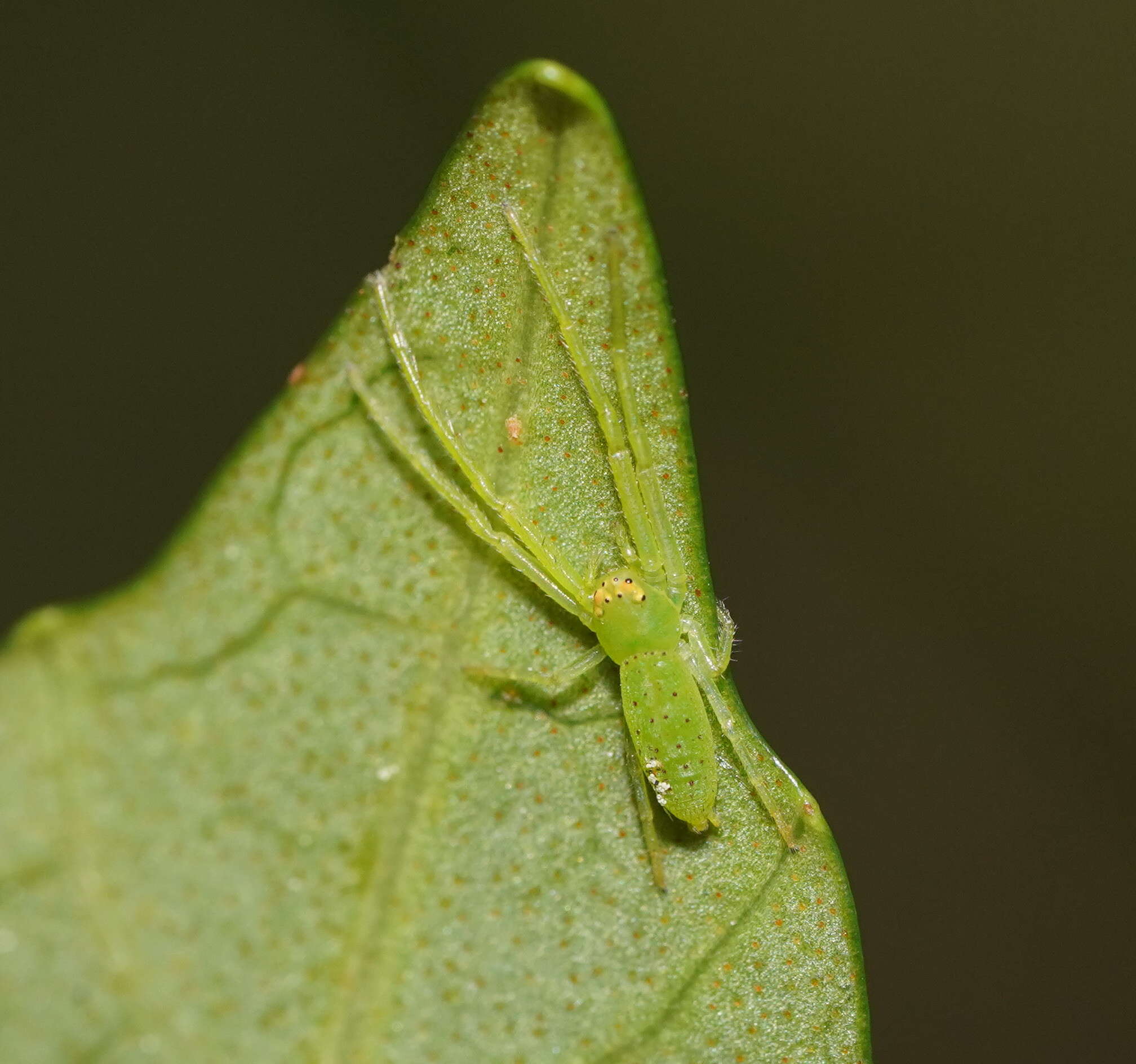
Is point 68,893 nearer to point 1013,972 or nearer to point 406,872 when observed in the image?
point 406,872

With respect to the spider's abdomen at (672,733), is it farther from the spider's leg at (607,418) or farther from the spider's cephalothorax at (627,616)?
the spider's leg at (607,418)

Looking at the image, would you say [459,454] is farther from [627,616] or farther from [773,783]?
[773,783]

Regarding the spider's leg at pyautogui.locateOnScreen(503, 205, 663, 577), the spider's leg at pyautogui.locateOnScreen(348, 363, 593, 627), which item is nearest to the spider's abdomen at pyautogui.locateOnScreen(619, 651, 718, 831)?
the spider's leg at pyautogui.locateOnScreen(503, 205, 663, 577)

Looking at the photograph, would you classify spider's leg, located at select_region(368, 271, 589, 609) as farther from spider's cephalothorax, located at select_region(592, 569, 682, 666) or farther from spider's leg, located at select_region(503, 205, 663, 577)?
spider's leg, located at select_region(503, 205, 663, 577)

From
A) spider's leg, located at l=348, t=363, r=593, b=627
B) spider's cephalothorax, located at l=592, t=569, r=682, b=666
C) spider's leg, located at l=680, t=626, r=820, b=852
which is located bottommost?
spider's leg, located at l=680, t=626, r=820, b=852

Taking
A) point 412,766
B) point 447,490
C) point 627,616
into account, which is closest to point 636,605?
point 627,616
